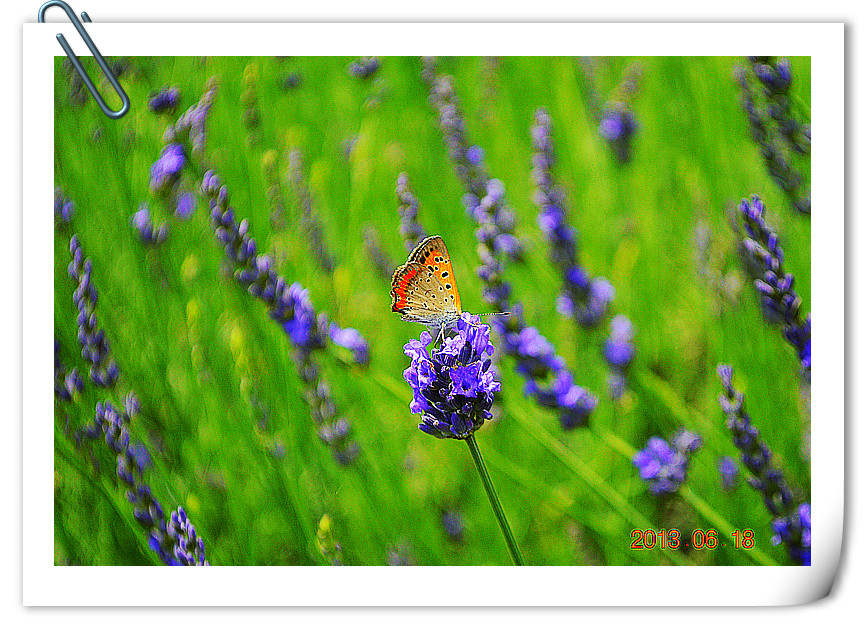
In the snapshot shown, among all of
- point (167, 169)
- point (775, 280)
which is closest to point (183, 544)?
point (167, 169)

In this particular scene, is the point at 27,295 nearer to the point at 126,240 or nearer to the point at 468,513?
the point at 126,240

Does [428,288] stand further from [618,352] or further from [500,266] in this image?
[618,352]

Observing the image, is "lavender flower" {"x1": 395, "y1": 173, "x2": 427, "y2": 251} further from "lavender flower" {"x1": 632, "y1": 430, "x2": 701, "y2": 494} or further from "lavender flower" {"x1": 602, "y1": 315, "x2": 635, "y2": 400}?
"lavender flower" {"x1": 632, "y1": 430, "x2": 701, "y2": 494}
